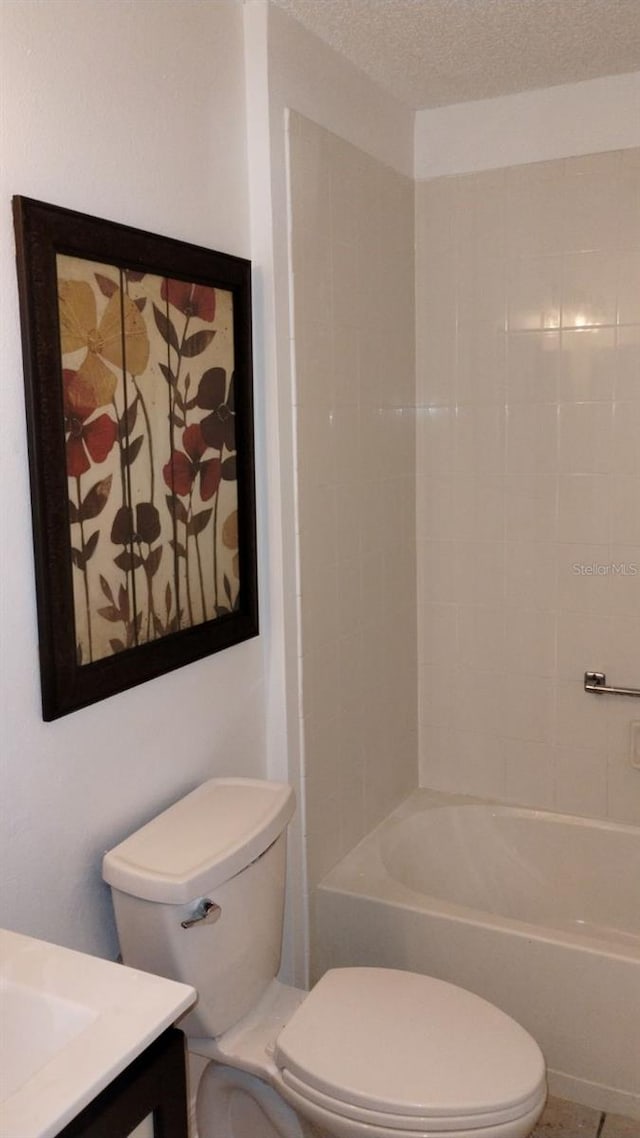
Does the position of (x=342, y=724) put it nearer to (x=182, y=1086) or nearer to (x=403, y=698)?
(x=403, y=698)

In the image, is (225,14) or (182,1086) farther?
(225,14)

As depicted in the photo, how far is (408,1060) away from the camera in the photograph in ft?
5.47

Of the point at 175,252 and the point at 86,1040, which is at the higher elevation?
the point at 175,252

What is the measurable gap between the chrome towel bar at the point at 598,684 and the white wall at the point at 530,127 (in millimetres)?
1418

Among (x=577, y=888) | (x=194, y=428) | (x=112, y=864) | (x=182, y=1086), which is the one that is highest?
(x=194, y=428)

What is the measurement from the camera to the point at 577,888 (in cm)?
270

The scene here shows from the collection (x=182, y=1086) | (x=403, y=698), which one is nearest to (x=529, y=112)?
(x=403, y=698)

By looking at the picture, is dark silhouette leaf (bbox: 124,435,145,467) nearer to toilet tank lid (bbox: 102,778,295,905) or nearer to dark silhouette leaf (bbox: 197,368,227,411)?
dark silhouette leaf (bbox: 197,368,227,411)

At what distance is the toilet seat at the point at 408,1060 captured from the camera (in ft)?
5.18

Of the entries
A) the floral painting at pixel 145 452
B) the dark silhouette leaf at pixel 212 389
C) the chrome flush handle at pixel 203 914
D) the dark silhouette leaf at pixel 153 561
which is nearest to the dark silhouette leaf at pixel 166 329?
the floral painting at pixel 145 452

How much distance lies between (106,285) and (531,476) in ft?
4.86

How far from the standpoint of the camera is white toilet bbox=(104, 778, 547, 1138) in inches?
62.7

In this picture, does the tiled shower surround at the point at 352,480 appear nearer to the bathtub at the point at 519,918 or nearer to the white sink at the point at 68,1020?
the bathtub at the point at 519,918

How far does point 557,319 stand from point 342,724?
4.11ft
